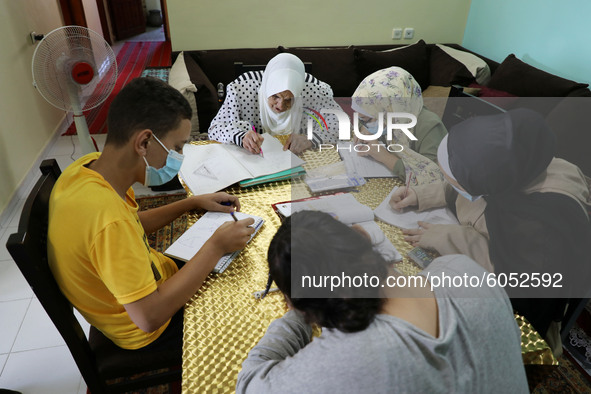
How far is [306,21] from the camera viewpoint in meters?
3.34

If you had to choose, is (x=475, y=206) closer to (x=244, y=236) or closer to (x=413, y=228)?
(x=413, y=228)

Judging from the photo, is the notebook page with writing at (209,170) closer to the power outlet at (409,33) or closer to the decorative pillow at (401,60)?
the decorative pillow at (401,60)

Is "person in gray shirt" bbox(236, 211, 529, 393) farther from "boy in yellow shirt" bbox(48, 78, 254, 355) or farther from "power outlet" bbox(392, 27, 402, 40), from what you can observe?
"power outlet" bbox(392, 27, 402, 40)

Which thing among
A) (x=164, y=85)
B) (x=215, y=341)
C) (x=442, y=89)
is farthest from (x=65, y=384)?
(x=442, y=89)

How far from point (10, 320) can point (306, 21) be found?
3.03m

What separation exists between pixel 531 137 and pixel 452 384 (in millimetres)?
733

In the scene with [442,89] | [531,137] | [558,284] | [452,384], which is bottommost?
[442,89]

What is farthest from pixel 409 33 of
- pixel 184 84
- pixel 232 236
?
pixel 232 236

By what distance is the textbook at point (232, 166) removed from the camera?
1.29 meters

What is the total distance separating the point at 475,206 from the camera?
1.11m

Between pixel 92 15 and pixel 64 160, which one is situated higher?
pixel 92 15

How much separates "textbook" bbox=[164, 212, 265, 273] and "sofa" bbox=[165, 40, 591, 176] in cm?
164

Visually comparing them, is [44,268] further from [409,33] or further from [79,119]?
[409,33]

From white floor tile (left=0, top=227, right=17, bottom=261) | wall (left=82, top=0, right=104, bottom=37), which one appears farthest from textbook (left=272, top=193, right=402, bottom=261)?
wall (left=82, top=0, right=104, bottom=37)
